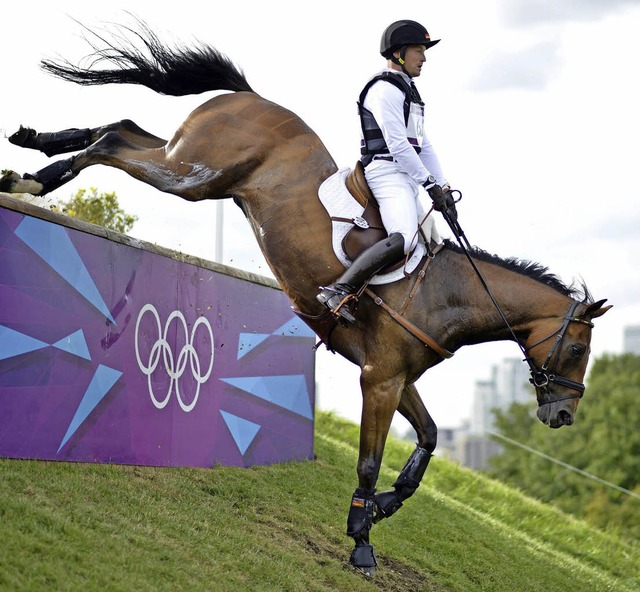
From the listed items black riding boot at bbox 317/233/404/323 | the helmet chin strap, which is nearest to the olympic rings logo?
black riding boot at bbox 317/233/404/323

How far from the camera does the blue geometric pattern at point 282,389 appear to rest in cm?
855

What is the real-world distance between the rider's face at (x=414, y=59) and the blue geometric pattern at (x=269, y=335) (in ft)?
9.83

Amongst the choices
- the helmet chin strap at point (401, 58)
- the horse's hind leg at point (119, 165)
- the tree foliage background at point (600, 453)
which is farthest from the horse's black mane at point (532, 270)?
the tree foliage background at point (600, 453)

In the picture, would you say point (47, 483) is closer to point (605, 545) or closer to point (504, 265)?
point (504, 265)

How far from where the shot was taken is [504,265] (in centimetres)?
669

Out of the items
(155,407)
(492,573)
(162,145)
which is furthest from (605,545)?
(162,145)

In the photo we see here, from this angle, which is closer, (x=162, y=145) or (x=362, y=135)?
(x=362, y=135)

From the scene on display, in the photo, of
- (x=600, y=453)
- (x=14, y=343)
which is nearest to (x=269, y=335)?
(x=14, y=343)

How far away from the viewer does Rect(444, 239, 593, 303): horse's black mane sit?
665cm

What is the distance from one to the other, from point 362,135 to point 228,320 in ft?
7.78

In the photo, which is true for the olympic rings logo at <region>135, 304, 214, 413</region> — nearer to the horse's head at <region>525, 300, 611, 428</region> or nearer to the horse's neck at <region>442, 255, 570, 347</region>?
the horse's neck at <region>442, 255, 570, 347</region>

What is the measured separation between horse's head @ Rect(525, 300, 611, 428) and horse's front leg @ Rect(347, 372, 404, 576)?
3.31 feet

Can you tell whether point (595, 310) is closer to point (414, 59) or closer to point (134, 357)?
point (414, 59)

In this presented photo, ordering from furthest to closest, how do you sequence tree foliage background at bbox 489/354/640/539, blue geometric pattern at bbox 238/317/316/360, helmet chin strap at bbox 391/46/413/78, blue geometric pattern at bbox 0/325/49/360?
tree foliage background at bbox 489/354/640/539 → blue geometric pattern at bbox 238/317/316/360 → helmet chin strap at bbox 391/46/413/78 → blue geometric pattern at bbox 0/325/49/360
